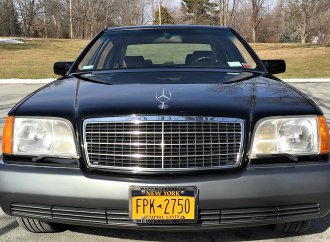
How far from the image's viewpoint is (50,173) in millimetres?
2418

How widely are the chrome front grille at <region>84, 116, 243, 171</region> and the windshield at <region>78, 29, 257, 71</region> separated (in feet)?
4.50

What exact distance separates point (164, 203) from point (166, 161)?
226mm

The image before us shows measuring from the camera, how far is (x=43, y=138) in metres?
2.57

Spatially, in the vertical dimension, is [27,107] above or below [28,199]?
above

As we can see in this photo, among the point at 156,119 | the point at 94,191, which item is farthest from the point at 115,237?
the point at 156,119

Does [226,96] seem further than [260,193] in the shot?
Yes

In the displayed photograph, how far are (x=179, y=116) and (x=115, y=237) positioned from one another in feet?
3.36

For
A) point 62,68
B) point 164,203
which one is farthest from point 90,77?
point 164,203

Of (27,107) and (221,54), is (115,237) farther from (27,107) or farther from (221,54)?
(221,54)

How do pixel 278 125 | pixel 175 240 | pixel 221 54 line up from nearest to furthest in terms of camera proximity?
pixel 278 125 → pixel 175 240 → pixel 221 54

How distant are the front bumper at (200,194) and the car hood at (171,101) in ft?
1.05

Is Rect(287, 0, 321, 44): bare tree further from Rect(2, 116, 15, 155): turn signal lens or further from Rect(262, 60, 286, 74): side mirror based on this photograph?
Rect(2, 116, 15, 155): turn signal lens

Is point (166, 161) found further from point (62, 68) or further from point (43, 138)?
point (62, 68)

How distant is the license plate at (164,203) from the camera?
2.31 meters
